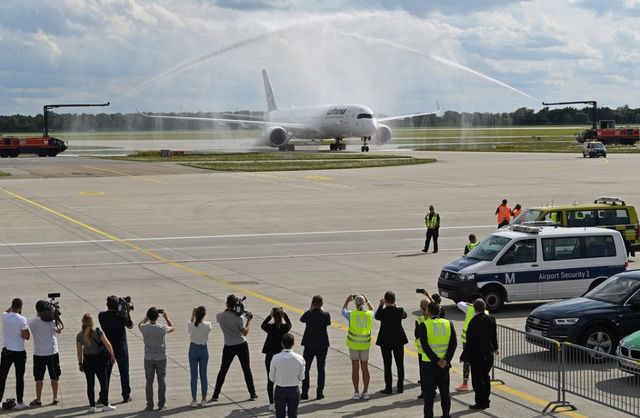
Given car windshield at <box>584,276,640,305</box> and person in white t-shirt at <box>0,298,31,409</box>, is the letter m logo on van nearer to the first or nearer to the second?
car windshield at <box>584,276,640,305</box>

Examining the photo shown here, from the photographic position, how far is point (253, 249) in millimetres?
35938

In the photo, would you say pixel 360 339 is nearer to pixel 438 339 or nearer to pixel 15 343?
pixel 438 339

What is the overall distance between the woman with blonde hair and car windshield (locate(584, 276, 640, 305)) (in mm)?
9816

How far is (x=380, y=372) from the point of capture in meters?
17.5

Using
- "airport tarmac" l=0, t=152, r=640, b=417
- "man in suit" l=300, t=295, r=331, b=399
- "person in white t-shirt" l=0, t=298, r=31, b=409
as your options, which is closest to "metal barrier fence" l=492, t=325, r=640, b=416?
"airport tarmac" l=0, t=152, r=640, b=417

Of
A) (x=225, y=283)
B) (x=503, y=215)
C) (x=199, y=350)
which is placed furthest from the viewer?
(x=503, y=215)

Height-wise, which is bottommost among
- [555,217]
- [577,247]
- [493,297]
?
[493,297]

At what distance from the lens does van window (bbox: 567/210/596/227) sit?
1219 inches

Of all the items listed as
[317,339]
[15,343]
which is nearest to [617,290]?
[317,339]

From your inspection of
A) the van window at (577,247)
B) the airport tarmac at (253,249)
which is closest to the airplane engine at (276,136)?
the airport tarmac at (253,249)

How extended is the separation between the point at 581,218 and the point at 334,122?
297 ft

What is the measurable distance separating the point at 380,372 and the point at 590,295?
16.4 ft

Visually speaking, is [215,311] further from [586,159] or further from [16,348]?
[586,159]

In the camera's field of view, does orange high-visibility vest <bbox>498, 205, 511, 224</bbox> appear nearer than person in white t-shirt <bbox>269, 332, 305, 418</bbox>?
No
